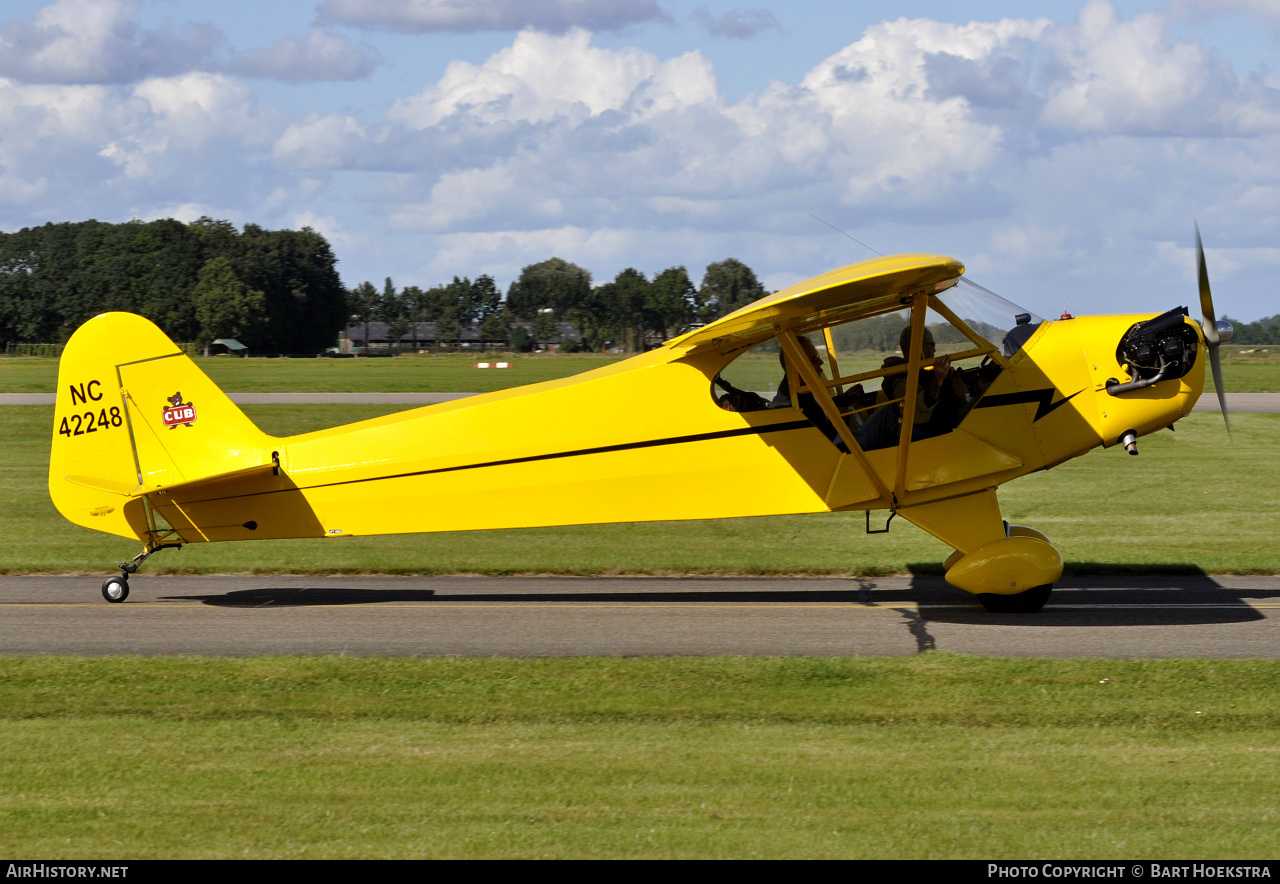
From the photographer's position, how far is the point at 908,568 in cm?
1183

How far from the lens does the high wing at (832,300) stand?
8219 millimetres

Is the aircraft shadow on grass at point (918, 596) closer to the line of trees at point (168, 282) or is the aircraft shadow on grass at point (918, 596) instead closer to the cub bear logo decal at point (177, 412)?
the cub bear logo decal at point (177, 412)

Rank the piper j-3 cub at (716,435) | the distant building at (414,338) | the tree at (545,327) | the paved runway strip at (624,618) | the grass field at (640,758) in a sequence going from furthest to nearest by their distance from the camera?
1. the distant building at (414,338)
2. the tree at (545,327)
3. the piper j-3 cub at (716,435)
4. the paved runway strip at (624,618)
5. the grass field at (640,758)

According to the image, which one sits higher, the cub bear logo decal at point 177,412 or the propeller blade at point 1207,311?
the propeller blade at point 1207,311

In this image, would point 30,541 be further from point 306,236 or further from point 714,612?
point 306,236

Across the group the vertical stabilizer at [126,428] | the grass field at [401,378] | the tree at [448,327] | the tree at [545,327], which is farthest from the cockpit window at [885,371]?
the tree at [448,327]

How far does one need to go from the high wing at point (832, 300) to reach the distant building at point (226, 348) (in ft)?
305

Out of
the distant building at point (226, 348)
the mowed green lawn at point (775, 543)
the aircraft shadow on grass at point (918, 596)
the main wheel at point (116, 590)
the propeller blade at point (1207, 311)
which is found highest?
the distant building at point (226, 348)

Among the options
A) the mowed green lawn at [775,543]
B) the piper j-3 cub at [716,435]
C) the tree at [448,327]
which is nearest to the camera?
the piper j-3 cub at [716,435]

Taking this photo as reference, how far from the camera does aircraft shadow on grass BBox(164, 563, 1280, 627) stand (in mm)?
Result: 9500

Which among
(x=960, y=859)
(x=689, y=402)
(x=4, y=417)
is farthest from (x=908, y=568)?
(x=4, y=417)

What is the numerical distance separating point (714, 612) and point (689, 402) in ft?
5.97

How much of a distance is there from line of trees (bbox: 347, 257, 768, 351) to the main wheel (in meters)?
7.34

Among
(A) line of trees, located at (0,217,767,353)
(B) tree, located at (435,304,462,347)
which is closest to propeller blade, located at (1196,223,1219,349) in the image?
(A) line of trees, located at (0,217,767,353)
